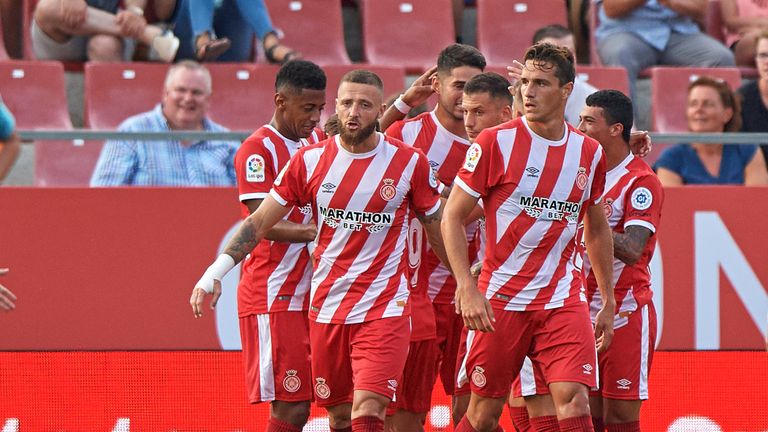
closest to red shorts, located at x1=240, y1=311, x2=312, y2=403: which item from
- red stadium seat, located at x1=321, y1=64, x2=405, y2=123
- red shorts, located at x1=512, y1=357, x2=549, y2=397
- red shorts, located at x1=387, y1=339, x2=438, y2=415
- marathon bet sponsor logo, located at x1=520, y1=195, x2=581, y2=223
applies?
red shorts, located at x1=387, y1=339, x2=438, y2=415

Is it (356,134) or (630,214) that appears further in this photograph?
(630,214)

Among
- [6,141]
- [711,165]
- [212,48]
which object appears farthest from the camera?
[212,48]

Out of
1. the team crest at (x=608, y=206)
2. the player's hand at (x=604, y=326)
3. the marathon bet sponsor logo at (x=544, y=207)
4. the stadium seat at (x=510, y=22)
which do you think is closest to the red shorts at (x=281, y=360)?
the marathon bet sponsor logo at (x=544, y=207)

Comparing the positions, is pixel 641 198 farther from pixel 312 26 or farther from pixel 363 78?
pixel 312 26

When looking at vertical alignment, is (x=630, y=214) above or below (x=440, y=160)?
below

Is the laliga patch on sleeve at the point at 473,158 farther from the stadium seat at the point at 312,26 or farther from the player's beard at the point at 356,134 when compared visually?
the stadium seat at the point at 312,26

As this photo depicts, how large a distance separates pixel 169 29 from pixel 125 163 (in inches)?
91.8

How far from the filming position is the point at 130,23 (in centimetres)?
1025

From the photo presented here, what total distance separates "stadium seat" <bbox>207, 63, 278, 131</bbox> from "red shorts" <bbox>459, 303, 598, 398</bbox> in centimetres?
439

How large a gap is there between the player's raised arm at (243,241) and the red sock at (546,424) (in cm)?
164

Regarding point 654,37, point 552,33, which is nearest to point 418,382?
point 552,33

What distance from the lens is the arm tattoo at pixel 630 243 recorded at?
672 centimetres

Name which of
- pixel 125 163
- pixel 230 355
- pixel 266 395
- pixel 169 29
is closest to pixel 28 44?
pixel 169 29

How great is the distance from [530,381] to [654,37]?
567 cm
